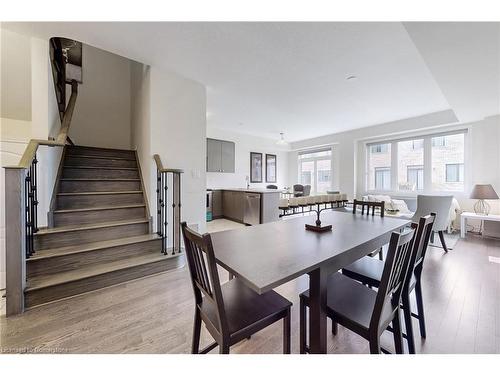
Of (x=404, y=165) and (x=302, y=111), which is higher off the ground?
(x=302, y=111)

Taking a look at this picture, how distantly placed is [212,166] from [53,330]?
480 cm

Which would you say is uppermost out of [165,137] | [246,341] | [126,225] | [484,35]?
[484,35]

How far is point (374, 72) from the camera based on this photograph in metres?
2.93

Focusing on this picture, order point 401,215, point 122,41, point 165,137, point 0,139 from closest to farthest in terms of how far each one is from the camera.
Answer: point 0,139 → point 122,41 → point 165,137 → point 401,215

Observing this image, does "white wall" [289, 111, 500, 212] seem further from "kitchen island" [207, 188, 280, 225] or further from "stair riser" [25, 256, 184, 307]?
"stair riser" [25, 256, 184, 307]

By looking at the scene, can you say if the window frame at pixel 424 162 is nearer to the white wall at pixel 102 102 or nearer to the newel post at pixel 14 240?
the white wall at pixel 102 102

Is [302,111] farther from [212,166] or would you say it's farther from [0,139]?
[0,139]

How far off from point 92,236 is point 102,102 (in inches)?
125

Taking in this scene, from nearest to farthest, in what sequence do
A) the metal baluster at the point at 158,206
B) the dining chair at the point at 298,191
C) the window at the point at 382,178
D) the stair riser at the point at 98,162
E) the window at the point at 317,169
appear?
the metal baluster at the point at 158,206
the stair riser at the point at 98,162
the window at the point at 382,178
the dining chair at the point at 298,191
the window at the point at 317,169

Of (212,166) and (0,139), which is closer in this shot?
(0,139)

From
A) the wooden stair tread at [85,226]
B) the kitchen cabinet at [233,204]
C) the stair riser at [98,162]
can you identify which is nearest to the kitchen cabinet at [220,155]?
the kitchen cabinet at [233,204]

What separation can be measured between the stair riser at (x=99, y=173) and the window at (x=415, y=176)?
20.4 ft

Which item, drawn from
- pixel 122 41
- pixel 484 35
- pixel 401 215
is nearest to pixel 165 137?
pixel 122 41

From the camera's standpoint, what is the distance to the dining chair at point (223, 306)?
37.9 inches
